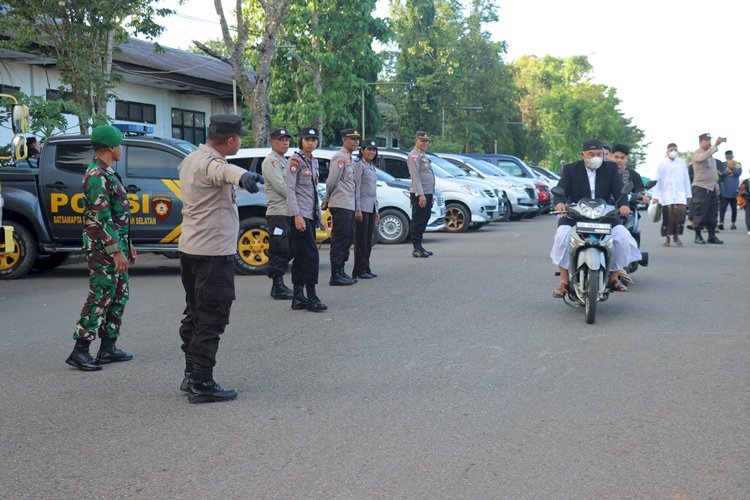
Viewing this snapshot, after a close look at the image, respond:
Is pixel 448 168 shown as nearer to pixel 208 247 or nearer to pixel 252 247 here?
pixel 252 247

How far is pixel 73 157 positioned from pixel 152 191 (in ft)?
3.89

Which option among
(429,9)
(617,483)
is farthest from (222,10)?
(429,9)

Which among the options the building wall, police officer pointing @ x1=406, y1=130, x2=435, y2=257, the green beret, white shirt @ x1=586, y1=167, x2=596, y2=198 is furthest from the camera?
the building wall

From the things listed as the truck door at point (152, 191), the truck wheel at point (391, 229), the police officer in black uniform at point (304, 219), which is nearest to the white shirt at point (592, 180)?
the police officer in black uniform at point (304, 219)

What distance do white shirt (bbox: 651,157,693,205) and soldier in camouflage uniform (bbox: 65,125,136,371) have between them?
1218 cm

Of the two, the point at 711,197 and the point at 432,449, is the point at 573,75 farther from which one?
the point at 432,449

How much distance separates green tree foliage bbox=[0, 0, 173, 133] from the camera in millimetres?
19266

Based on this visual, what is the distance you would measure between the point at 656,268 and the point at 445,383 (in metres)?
8.44

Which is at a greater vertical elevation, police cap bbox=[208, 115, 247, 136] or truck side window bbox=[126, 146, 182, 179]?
police cap bbox=[208, 115, 247, 136]

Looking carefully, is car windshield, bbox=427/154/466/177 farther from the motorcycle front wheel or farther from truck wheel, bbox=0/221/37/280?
the motorcycle front wheel

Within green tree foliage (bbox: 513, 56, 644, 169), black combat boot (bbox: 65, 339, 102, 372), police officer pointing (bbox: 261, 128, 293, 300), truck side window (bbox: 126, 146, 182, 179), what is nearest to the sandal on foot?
police officer pointing (bbox: 261, 128, 293, 300)

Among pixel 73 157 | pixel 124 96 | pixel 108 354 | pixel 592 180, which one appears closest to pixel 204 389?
pixel 108 354

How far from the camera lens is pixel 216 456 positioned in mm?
5094

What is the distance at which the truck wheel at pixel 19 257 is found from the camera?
13570 mm
